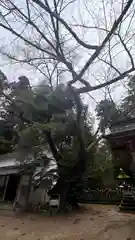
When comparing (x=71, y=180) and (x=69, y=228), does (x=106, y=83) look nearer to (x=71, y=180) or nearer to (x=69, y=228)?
(x=69, y=228)

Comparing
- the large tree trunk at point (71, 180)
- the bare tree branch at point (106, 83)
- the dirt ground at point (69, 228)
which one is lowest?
the dirt ground at point (69, 228)

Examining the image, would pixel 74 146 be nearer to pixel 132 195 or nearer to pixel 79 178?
pixel 79 178

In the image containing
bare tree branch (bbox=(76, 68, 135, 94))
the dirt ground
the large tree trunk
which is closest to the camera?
the dirt ground

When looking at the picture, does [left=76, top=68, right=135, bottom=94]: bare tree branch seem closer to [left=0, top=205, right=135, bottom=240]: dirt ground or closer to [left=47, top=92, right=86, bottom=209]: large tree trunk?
[left=47, top=92, right=86, bottom=209]: large tree trunk

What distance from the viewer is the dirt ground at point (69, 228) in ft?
18.4

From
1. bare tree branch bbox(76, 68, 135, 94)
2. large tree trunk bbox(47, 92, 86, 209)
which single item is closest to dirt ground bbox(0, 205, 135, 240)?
large tree trunk bbox(47, 92, 86, 209)

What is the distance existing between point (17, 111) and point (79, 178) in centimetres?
438

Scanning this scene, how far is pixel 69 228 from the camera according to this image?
6512 millimetres

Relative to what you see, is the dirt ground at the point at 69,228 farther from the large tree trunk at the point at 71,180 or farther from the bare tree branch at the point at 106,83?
the bare tree branch at the point at 106,83

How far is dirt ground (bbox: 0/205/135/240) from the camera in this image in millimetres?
5602

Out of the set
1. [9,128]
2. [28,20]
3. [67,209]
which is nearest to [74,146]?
[67,209]

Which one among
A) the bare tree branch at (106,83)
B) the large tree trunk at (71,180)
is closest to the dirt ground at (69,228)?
the large tree trunk at (71,180)

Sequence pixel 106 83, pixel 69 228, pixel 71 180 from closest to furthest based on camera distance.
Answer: pixel 69 228 < pixel 106 83 < pixel 71 180

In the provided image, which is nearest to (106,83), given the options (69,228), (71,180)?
(69,228)
